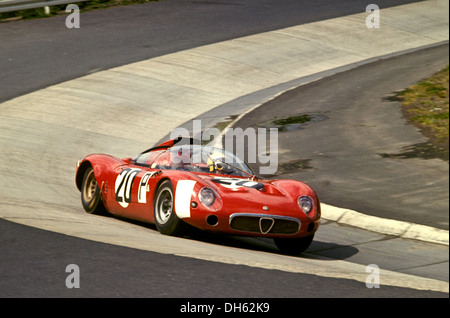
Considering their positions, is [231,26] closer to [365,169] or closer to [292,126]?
[292,126]

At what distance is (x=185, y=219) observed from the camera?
8.31m

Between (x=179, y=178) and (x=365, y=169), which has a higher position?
(x=179, y=178)

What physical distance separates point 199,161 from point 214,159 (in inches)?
7.7

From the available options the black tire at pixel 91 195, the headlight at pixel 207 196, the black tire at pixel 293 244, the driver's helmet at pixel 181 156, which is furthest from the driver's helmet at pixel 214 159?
the black tire at pixel 91 195

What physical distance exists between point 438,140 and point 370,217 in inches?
154

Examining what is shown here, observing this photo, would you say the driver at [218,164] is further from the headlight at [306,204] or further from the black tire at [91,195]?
the black tire at [91,195]

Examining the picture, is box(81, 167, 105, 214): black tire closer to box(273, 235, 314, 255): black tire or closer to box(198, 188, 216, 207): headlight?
box(198, 188, 216, 207): headlight

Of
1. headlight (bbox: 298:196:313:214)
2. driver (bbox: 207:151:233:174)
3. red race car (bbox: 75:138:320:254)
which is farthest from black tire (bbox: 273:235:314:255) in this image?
driver (bbox: 207:151:233:174)

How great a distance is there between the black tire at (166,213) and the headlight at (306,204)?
1.34 metres

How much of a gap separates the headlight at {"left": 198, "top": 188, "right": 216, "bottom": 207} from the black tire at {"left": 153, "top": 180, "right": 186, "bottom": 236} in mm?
351

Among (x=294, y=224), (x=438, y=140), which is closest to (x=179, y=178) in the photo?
(x=294, y=224)

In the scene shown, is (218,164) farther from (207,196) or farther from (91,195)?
(91,195)

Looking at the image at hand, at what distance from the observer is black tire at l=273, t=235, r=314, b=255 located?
8.78 metres

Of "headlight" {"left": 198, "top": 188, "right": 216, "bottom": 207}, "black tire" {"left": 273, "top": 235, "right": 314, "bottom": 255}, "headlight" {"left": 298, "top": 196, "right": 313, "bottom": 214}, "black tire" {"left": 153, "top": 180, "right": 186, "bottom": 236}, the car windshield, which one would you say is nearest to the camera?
"headlight" {"left": 198, "top": 188, "right": 216, "bottom": 207}
